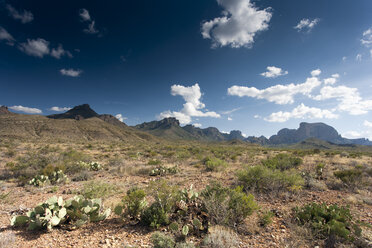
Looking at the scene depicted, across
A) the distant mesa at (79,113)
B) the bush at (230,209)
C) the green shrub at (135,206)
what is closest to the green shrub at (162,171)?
the green shrub at (135,206)

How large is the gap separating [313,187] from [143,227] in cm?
739

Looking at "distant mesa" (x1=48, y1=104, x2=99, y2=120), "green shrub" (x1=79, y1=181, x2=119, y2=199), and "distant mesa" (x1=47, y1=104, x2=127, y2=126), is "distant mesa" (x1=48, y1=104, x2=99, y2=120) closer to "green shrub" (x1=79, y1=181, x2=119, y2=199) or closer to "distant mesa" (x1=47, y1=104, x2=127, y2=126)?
"distant mesa" (x1=47, y1=104, x2=127, y2=126)

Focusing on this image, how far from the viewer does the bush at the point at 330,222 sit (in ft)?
10.8

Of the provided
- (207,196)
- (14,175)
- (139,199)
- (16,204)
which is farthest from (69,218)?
(14,175)

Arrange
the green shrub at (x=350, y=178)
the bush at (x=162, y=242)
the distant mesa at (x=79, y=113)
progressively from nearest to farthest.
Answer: the bush at (x=162, y=242)
the green shrub at (x=350, y=178)
the distant mesa at (x=79, y=113)

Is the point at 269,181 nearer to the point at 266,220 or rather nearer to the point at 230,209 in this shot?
the point at 266,220

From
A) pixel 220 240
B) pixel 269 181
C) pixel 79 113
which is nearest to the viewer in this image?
pixel 220 240

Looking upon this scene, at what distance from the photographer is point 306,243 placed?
10.7 feet

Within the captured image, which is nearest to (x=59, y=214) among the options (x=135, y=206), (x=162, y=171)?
(x=135, y=206)

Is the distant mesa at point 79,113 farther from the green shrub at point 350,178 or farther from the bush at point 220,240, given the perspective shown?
the green shrub at point 350,178

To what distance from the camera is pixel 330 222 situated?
3.51 metres

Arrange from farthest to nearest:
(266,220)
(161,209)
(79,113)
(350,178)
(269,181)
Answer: (79,113) → (350,178) → (269,181) → (161,209) → (266,220)

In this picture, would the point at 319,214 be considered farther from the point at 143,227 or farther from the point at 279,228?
the point at 143,227

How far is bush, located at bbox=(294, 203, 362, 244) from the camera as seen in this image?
3.28m
